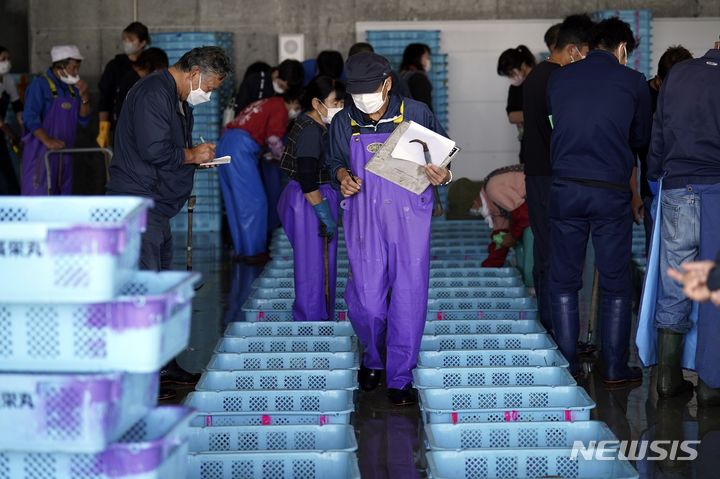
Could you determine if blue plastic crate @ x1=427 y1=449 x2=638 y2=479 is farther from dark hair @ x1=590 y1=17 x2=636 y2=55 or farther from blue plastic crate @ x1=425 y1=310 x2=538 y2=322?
dark hair @ x1=590 y1=17 x2=636 y2=55

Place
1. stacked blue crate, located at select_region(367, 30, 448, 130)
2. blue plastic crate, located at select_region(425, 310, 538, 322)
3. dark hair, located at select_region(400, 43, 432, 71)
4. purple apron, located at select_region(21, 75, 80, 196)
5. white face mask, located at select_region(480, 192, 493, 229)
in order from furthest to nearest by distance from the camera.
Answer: stacked blue crate, located at select_region(367, 30, 448, 130)
dark hair, located at select_region(400, 43, 432, 71)
purple apron, located at select_region(21, 75, 80, 196)
white face mask, located at select_region(480, 192, 493, 229)
blue plastic crate, located at select_region(425, 310, 538, 322)

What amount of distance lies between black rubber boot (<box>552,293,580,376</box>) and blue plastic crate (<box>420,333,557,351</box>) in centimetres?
44

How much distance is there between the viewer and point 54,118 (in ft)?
32.3

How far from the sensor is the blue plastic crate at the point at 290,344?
5105mm

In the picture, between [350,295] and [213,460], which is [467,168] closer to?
[350,295]

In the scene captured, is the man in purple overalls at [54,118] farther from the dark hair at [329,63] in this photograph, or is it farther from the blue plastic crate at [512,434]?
the blue plastic crate at [512,434]

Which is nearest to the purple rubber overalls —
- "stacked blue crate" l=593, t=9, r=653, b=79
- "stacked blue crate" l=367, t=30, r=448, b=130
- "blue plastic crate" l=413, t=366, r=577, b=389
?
"blue plastic crate" l=413, t=366, r=577, b=389

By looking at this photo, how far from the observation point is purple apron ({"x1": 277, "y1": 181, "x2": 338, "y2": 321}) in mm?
6000

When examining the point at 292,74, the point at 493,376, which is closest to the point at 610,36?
the point at 493,376

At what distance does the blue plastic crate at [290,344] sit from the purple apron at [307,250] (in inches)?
35.3

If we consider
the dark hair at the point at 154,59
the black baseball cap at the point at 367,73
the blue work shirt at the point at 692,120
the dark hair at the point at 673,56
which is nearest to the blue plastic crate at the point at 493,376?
the blue work shirt at the point at 692,120

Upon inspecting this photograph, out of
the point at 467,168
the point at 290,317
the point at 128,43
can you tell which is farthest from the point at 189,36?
the point at 290,317

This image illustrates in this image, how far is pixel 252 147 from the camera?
361 inches

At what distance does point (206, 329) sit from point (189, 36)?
5.11 m
